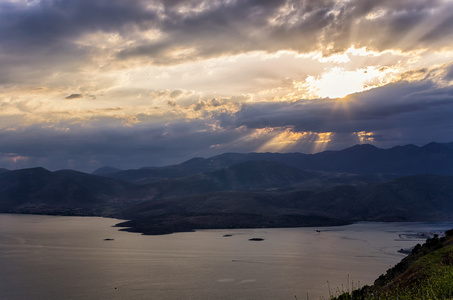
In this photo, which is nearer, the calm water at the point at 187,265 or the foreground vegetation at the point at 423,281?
the foreground vegetation at the point at 423,281

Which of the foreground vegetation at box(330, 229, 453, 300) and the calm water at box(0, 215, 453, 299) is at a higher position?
the foreground vegetation at box(330, 229, 453, 300)

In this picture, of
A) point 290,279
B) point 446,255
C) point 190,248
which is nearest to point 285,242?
point 190,248

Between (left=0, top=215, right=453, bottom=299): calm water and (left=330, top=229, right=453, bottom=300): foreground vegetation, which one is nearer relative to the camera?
(left=330, top=229, right=453, bottom=300): foreground vegetation

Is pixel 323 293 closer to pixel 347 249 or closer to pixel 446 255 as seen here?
pixel 446 255

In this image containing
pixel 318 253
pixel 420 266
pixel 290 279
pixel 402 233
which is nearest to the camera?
pixel 420 266

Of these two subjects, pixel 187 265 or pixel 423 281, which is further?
pixel 187 265

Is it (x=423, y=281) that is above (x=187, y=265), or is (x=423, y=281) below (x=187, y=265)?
above

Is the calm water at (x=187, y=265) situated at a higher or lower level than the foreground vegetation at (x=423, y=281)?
lower

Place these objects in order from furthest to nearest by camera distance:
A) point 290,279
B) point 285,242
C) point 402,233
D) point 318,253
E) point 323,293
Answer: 1. point 402,233
2. point 285,242
3. point 318,253
4. point 290,279
5. point 323,293
